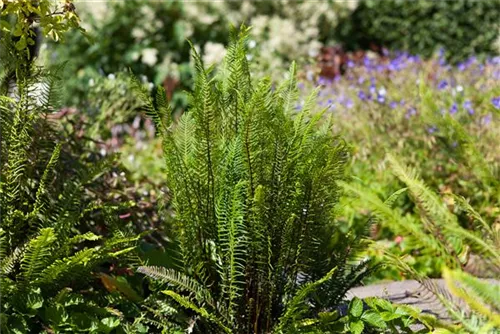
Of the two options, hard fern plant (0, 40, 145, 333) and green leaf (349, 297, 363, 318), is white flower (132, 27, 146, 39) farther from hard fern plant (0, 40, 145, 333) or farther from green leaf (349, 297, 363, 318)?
green leaf (349, 297, 363, 318)

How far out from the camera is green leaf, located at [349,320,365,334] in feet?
7.25

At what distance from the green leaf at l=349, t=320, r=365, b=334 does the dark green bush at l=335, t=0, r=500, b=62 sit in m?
7.90

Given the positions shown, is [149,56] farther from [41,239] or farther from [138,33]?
[41,239]

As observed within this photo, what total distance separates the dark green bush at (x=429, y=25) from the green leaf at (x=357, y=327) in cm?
790

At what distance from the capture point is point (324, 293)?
2445 millimetres

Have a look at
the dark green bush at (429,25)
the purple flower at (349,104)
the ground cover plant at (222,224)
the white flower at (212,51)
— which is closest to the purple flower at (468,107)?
the purple flower at (349,104)

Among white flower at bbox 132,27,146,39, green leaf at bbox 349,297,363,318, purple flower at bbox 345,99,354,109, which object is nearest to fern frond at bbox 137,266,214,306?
green leaf at bbox 349,297,363,318

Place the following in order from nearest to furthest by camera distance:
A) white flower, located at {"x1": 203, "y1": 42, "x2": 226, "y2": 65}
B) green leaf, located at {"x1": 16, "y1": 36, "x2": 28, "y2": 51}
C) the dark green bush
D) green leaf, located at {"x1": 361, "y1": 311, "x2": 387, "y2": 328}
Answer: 1. green leaf, located at {"x1": 361, "y1": 311, "x2": 387, "y2": 328}
2. green leaf, located at {"x1": 16, "y1": 36, "x2": 28, "y2": 51}
3. white flower, located at {"x1": 203, "y1": 42, "x2": 226, "y2": 65}
4. the dark green bush

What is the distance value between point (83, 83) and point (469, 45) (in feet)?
15.3

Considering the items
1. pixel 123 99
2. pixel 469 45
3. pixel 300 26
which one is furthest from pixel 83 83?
pixel 469 45

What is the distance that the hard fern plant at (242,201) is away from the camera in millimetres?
2230

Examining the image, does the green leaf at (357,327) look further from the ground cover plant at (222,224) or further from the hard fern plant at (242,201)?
the hard fern plant at (242,201)

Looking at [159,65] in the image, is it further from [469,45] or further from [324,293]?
[324,293]

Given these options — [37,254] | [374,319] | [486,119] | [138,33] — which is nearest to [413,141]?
[486,119]
